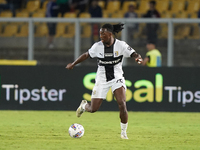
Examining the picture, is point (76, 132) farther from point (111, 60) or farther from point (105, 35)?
point (105, 35)

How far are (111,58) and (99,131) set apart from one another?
1748 millimetres

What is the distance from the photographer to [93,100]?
941 centimetres

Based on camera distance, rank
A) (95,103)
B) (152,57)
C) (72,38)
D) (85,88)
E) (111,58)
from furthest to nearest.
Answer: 1. (72,38)
2. (152,57)
3. (85,88)
4. (95,103)
5. (111,58)

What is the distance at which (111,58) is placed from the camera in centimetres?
929

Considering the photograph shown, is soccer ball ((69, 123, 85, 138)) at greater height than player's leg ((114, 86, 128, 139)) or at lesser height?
lesser

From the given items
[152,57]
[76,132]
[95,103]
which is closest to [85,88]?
[152,57]

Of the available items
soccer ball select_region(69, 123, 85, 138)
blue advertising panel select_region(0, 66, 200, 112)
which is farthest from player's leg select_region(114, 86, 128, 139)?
blue advertising panel select_region(0, 66, 200, 112)

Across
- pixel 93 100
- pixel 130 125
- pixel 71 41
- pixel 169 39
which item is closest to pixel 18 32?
pixel 71 41

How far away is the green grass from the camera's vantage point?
8.18m

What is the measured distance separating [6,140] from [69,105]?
6.12 meters

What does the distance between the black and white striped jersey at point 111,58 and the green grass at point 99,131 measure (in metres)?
1.15

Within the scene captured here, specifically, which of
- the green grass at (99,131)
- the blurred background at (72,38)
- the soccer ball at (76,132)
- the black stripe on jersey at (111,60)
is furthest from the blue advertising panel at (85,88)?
the soccer ball at (76,132)

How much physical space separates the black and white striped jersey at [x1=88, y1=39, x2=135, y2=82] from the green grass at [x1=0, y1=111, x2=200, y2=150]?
45.4 inches

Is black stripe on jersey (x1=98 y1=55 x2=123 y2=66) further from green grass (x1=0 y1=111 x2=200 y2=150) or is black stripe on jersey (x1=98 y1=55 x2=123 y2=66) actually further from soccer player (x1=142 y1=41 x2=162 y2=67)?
soccer player (x1=142 y1=41 x2=162 y2=67)
